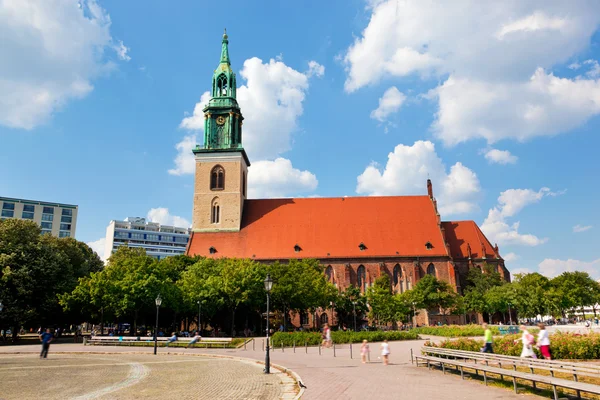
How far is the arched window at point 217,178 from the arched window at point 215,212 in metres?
1.85

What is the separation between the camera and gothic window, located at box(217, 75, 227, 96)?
6606 cm

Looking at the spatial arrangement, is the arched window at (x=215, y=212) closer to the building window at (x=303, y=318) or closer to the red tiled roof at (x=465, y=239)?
the building window at (x=303, y=318)

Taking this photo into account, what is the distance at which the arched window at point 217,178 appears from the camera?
6506 cm

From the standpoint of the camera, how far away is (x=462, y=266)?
6278 centimetres

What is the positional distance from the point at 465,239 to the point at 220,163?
38694mm

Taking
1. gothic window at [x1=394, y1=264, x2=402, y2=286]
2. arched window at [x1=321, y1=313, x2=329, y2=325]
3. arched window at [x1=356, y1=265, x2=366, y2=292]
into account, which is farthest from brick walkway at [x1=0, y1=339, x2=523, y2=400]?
→ gothic window at [x1=394, y1=264, x2=402, y2=286]

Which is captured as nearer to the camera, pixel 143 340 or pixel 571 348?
pixel 571 348

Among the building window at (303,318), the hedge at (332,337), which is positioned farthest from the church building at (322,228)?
the hedge at (332,337)

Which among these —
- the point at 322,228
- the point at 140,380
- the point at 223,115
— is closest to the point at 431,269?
the point at 322,228

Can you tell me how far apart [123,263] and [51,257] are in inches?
301

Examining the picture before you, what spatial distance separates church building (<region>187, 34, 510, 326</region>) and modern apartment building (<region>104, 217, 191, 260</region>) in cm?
7916

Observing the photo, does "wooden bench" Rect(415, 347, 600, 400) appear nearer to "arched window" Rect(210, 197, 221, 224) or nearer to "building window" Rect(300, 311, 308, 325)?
"building window" Rect(300, 311, 308, 325)

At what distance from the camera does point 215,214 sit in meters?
64.9

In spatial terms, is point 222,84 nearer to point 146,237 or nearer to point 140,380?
point 140,380
